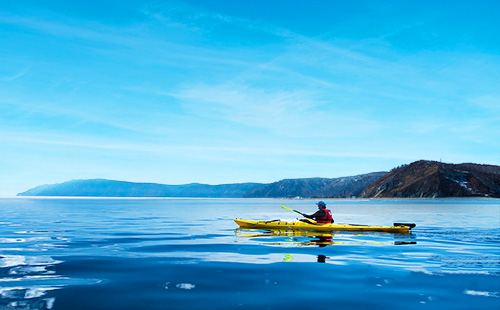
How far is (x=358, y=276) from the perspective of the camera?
41.4 feet

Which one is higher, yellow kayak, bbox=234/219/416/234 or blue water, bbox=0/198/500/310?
yellow kayak, bbox=234/219/416/234

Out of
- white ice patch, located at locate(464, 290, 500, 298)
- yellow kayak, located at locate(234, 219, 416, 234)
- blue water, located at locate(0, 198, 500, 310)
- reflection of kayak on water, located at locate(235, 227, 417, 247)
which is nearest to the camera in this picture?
blue water, located at locate(0, 198, 500, 310)

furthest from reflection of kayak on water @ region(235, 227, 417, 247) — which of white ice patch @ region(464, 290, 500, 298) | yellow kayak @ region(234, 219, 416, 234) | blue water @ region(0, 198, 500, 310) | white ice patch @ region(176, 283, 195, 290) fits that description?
white ice patch @ region(464, 290, 500, 298)

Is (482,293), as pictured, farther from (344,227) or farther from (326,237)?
(344,227)

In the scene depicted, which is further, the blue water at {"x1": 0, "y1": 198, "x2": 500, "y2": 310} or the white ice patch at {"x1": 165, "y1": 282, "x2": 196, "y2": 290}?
the white ice patch at {"x1": 165, "y1": 282, "x2": 196, "y2": 290}

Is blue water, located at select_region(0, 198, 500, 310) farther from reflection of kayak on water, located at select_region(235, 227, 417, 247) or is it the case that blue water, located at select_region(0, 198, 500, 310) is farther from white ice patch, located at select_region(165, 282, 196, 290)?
reflection of kayak on water, located at select_region(235, 227, 417, 247)

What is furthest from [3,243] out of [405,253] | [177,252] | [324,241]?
[405,253]

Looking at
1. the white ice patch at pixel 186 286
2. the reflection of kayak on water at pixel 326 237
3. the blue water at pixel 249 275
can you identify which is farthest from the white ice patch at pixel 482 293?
the reflection of kayak on water at pixel 326 237

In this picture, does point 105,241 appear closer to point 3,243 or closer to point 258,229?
point 3,243

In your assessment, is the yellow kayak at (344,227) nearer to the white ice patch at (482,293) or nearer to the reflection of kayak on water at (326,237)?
the reflection of kayak on water at (326,237)

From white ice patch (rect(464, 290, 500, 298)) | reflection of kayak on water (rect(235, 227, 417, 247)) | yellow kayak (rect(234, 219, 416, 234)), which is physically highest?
yellow kayak (rect(234, 219, 416, 234))

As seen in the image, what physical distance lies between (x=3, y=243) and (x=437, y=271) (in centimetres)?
2009

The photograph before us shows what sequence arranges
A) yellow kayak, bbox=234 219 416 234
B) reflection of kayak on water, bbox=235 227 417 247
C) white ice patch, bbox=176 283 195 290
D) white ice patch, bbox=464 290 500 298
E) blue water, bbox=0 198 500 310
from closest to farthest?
blue water, bbox=0 198 500 310
white ice patch, bbox=464 290 500 298
white ice patch, bbox=176 283 195 290
reflection of kayak on water, bbox=235 227 417 247
yellow kayak, bbox=234 219 416 234

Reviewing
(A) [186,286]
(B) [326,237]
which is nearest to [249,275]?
(A) [186,286]
